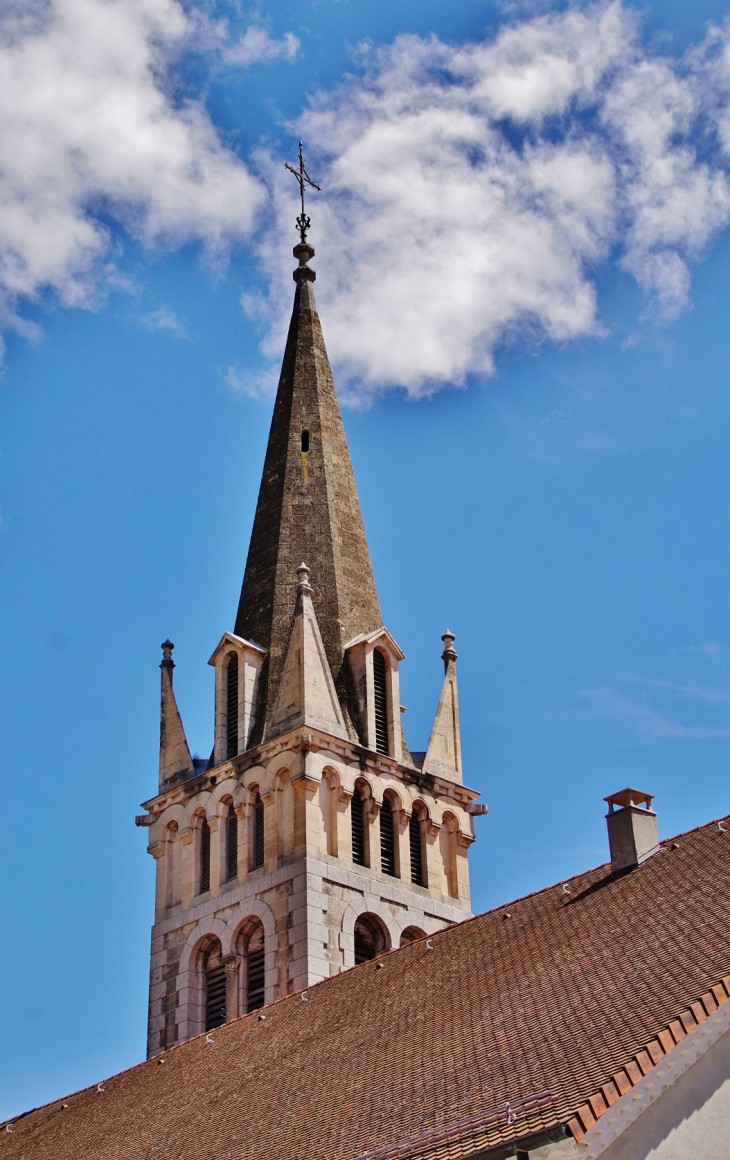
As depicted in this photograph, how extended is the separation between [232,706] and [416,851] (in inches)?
215

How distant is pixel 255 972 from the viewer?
115 ft

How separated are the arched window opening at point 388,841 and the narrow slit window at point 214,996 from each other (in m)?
4.20

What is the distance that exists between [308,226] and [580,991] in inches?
1308

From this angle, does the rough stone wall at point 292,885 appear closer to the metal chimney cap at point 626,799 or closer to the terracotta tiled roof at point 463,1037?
the terracotta tiled roof at point 463,1037

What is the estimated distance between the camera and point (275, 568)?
41.1 meters

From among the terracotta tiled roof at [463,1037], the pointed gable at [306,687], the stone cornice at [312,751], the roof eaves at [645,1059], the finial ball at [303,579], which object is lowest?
the roof eaves at [645,1059]

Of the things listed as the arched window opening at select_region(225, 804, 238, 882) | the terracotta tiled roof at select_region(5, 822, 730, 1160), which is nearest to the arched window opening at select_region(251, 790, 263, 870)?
the arched window opening at select_region(225, 804, 238, 882)

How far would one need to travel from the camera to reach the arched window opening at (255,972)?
34.6 metres

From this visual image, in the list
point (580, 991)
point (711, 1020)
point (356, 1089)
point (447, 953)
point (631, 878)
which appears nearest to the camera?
point (711, 1020)

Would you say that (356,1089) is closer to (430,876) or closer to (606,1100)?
(606,1100)

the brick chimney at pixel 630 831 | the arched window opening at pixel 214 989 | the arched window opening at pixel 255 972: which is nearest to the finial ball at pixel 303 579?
the arched window opening at pixel 255 972

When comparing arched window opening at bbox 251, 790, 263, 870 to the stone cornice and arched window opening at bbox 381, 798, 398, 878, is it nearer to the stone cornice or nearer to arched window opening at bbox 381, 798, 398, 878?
the stone cornice

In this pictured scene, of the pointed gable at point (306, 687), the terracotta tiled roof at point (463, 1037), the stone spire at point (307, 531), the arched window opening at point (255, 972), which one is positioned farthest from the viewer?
the stone spire at point (307, 531)

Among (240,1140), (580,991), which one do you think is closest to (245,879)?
(240,1140)
